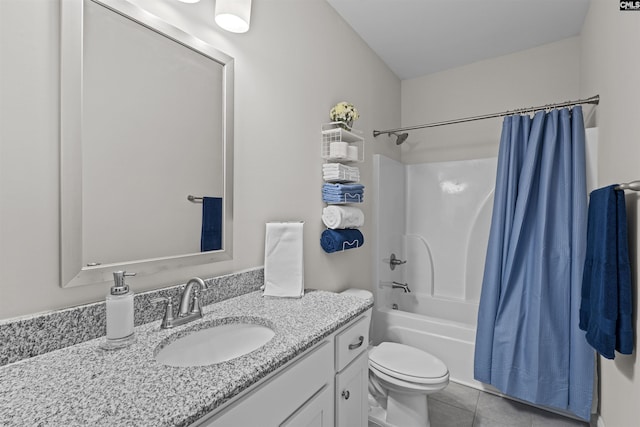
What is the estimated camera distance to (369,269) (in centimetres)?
259

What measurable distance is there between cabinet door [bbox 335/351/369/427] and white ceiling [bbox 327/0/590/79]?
2258 millimetres

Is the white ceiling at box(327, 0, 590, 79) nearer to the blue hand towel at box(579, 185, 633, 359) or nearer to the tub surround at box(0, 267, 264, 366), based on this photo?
the blue hand towel at box(579, 185, 633, 359)

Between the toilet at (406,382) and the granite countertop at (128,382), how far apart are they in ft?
3.04

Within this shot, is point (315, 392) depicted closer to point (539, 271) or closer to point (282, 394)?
point (282, 394)

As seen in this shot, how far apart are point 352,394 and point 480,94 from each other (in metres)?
2.86

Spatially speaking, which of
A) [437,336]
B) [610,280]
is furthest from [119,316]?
[437,336]

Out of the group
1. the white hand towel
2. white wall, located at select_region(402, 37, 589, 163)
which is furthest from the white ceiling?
the white hand towel

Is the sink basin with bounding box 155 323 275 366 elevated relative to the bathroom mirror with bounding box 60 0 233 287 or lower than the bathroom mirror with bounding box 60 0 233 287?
lower

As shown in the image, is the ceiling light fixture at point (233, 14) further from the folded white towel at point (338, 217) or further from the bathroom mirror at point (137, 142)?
the folded white towel at point (338, 217)

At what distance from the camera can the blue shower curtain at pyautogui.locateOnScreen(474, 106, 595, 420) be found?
1874 millimetres

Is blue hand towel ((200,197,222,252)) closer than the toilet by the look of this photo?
Yes

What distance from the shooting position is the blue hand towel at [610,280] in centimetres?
124

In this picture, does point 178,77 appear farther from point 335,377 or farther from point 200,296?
point 335,377

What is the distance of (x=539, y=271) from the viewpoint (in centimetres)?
194
